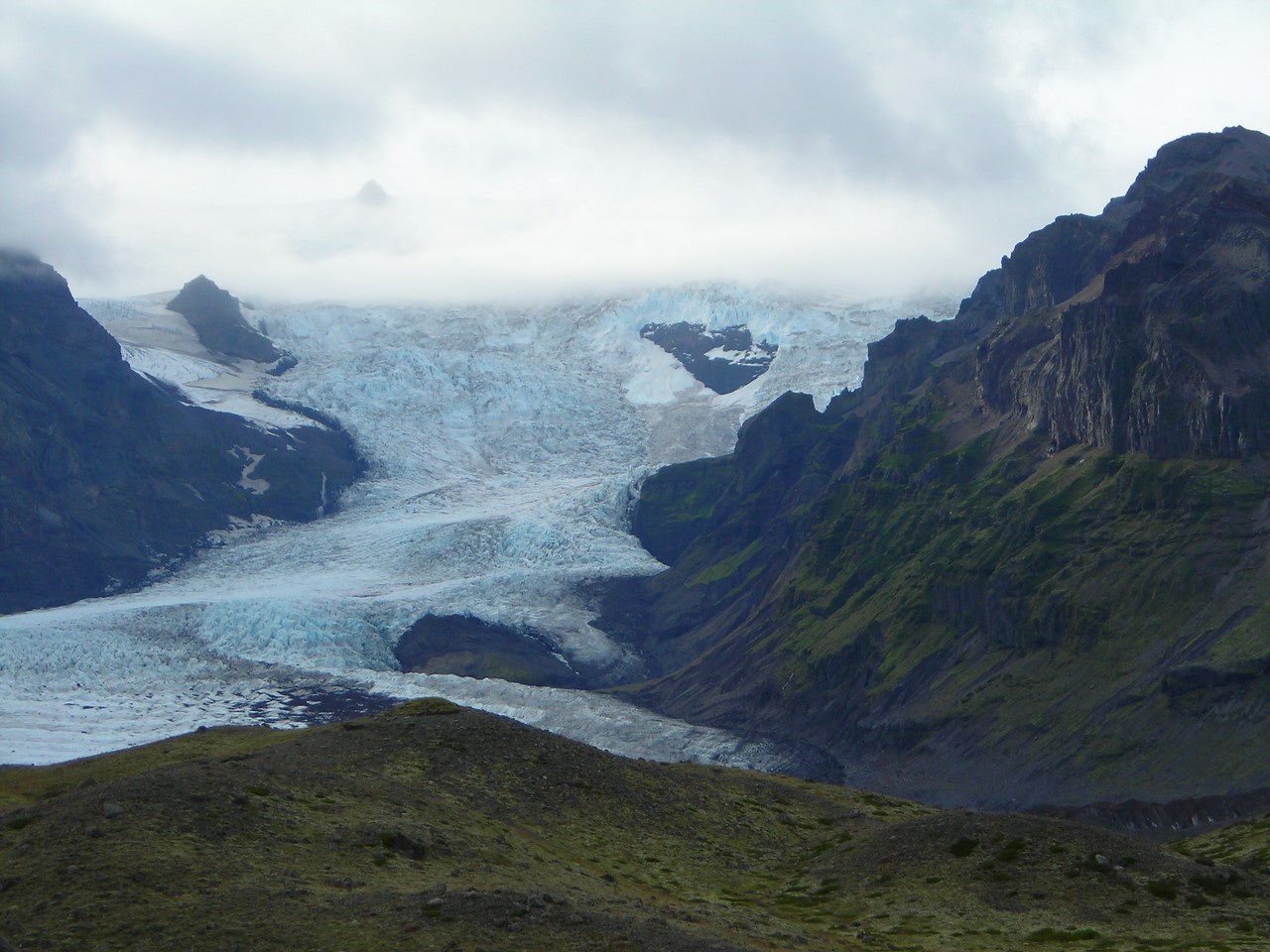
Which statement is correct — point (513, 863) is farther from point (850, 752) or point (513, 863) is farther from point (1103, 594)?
point (850, 752)

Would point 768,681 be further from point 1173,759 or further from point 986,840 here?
point 986,840

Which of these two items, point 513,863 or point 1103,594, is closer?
point 513,863

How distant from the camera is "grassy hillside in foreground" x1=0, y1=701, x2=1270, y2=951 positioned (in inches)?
1581

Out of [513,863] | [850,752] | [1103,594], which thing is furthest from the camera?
[850,752]

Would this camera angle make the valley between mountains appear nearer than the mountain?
Yes

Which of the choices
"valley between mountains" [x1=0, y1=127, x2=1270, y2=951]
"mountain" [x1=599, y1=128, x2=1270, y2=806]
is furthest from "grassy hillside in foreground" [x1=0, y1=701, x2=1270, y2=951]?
"mountain" [x1=599, y1=128, x2=1270, y2=806]

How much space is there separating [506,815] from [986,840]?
1820 centimetres

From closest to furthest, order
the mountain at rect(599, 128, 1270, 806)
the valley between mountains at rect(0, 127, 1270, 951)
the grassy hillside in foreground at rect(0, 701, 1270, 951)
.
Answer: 1. the grassy hillside in foreground at rect(0, 701, 1270, 951)
2. the valley between mountains at rect(0, 127, 1270, 951)
3. the mountain at rect(599, 128, 1270, 806)

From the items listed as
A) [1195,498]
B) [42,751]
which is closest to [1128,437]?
[1195,498]

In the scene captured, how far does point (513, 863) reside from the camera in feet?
164

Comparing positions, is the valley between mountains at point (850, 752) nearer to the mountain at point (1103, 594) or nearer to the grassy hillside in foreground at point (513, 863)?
the grassy hillside in foreground at point (513, 863)

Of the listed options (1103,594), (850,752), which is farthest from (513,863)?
(850,752)

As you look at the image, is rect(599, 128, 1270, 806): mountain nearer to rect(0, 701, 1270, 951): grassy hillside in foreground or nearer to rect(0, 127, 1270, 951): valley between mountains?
rect(0, 127, 1270, 951): valley between mountains

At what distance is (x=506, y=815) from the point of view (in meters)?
56.9
